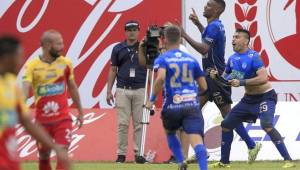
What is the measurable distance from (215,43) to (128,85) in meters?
1.98

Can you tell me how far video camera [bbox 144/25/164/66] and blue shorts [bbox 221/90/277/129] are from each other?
183 cm

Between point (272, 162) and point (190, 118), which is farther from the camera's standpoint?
point (272, 162)

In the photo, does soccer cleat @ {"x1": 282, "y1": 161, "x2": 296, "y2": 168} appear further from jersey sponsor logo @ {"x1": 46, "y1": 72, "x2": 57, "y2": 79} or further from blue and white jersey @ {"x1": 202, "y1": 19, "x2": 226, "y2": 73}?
jersey sponsor logo @ {"x1": 46, "y1": 72, "x2": 57, "y2": 79}

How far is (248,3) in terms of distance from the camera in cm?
1911

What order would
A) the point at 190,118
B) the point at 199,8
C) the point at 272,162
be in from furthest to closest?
1. the point at 199,8
2. the point at 272,162
3. the point at 190,118

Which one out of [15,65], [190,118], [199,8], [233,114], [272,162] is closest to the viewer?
[15,65]

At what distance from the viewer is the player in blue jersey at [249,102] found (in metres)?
14.8

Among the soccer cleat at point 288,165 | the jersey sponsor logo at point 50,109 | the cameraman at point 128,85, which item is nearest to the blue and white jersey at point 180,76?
the jersey sponsor logo at point 50,109

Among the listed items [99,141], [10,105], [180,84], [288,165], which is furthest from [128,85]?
[10,105]

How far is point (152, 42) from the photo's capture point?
51.9 ft

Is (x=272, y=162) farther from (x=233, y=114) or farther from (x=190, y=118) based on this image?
(x=190, y=118)

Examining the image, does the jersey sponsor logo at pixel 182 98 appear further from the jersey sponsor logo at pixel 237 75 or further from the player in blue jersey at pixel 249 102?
the jersey sponsor logo at pixel 237 75

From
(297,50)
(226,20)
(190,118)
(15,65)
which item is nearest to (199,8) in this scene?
(226,20)

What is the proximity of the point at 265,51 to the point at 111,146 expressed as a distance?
163 inches
